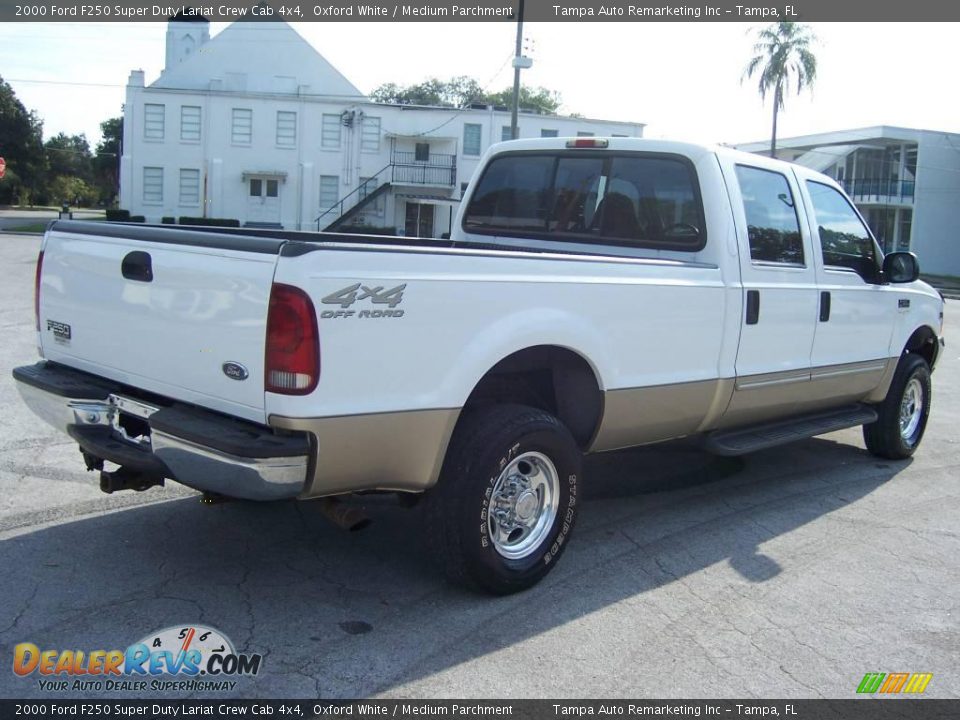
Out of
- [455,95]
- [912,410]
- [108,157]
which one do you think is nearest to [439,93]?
[455,95]

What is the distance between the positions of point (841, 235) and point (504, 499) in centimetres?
365

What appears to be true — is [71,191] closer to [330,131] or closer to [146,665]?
[330,131]

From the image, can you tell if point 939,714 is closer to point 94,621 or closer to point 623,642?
point 623,642

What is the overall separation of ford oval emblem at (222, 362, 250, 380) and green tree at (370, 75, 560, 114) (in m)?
82.1

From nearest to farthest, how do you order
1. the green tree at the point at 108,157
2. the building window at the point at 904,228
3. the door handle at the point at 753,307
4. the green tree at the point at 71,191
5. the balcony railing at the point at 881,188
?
the door handle at the point at 753,307 < the balcony railing at the point at 881,188 < the building window at the point at 904,228 < the green tree at the point at 71,191 < the green tree at the point at 108,157

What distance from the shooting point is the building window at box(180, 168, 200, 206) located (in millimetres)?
47312

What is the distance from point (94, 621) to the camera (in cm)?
388

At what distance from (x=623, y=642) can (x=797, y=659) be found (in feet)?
2.33

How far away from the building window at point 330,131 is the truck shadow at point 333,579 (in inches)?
1741

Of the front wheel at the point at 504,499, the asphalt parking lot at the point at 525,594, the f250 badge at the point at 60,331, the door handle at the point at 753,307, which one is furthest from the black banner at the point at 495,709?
the door handle at the point at 753,307

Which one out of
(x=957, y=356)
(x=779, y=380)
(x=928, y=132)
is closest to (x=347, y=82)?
(x=928, y=132)

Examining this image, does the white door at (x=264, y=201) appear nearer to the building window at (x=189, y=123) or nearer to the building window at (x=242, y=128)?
the building window at (x=242, y=128)

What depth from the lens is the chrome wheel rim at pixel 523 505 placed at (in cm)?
434

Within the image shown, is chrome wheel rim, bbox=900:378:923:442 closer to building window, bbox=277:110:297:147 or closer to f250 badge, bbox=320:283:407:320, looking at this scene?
f250 badge, bbox=320:283:407:320
